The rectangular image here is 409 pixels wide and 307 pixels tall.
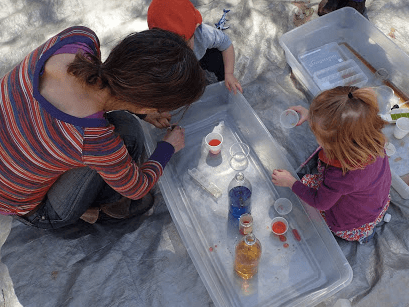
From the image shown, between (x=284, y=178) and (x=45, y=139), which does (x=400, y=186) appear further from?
(x=45, y=139)

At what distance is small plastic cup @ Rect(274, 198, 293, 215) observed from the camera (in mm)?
1864

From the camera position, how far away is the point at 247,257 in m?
1.68

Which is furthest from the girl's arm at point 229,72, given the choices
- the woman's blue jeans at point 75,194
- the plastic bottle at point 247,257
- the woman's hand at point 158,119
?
the plastic bottle at point 247,257

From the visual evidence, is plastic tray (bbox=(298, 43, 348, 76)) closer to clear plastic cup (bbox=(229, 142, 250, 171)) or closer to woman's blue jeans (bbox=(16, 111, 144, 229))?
clear plastic cup (bbox=(229, 142, 250, 171))

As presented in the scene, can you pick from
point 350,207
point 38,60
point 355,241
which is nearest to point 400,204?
point 355,241

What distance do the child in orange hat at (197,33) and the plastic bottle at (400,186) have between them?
38.0 inches

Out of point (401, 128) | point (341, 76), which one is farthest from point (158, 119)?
point (401, 128)

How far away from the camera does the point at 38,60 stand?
1.30m

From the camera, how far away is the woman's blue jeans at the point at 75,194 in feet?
5.14

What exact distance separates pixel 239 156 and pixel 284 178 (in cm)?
42

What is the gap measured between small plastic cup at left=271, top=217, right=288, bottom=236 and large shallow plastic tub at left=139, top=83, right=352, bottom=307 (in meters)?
0.04

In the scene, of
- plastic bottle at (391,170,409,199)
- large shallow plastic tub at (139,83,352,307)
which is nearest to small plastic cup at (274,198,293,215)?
large shallow plastic tub at (139,83,352,307)

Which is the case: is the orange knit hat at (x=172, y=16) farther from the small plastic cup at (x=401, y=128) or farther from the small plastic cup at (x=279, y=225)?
the small plastic cup at (x=401, y=128)

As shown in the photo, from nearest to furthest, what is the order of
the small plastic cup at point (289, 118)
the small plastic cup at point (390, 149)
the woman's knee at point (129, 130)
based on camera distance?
the woman's knee at point (129, 130) → the small plastic cup at point (390, 149) → the small plastic cup at point (289, 118)
